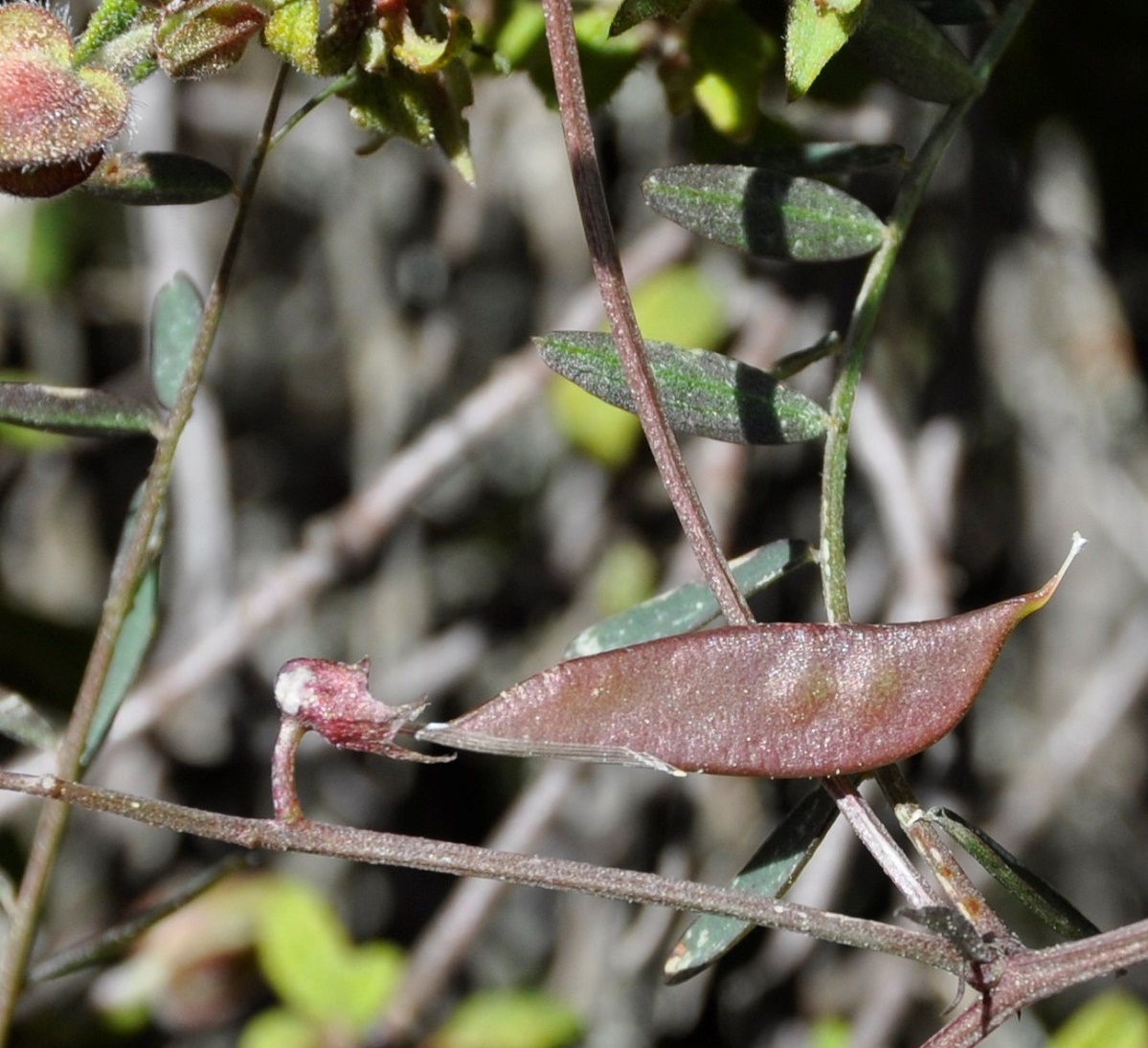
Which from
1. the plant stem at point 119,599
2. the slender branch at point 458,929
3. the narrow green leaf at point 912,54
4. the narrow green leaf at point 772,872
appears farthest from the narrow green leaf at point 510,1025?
the narrow green leaf at point 912,54

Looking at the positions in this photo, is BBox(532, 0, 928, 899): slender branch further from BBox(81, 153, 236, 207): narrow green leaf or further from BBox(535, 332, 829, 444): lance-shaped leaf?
BBox(81, 153, 236, 207): narrow green leaf

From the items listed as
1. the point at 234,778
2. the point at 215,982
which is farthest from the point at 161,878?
the point at 215,982

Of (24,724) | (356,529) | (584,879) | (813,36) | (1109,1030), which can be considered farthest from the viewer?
(356,529)

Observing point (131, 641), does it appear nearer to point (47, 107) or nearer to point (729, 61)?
point (47, 107)

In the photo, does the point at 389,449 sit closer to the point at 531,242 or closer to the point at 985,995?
the point at 531,242

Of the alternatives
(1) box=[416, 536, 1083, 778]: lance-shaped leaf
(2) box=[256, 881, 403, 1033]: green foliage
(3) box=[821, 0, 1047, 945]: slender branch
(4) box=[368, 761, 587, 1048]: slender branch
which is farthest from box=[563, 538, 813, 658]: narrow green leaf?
(2) box=[256, 881, 403, 1033]: green foliage

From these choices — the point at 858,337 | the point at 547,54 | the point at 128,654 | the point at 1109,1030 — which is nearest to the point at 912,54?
the point at 858,337
